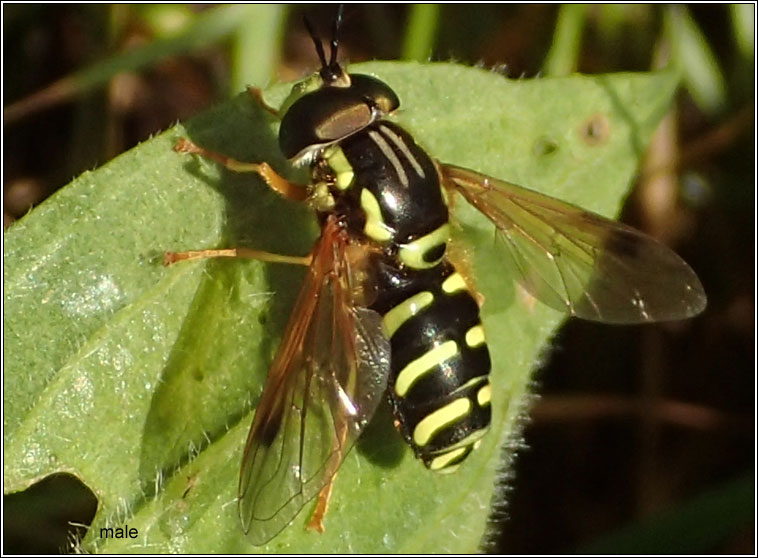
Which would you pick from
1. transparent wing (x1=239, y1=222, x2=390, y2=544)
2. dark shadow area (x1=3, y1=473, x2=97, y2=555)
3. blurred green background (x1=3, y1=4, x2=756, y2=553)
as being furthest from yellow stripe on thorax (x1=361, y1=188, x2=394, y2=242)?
Result: dark shadow area (x1=3, y1=473, x2=97, y2=555)

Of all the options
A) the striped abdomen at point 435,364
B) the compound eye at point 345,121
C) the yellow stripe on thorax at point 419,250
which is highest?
the compound eye at point 345,121

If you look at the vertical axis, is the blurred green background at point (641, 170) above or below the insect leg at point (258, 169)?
below

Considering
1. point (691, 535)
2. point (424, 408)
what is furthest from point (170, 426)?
point (691, 535)

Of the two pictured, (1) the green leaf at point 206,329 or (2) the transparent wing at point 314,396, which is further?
(1) the green leaf at point 206,329

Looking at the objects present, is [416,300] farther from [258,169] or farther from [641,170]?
[641,170]

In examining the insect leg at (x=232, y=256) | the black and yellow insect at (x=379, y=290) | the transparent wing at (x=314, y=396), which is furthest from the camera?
the insect leg at (x=232, y=256)

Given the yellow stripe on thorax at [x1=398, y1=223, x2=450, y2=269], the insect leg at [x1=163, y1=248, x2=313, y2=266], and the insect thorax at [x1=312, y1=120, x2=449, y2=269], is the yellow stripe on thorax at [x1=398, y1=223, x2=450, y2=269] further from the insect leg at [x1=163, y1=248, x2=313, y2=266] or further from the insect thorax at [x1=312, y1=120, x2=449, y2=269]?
the insect leg at [x1=163, y1=248, x2=313, y2=266]

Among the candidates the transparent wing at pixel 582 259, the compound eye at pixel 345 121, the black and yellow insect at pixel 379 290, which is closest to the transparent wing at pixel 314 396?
the black and yellow insect at pixel 379 290

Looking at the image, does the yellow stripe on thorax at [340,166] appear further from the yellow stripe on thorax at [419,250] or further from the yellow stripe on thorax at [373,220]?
the yellow stripe on thorax at [419,250]

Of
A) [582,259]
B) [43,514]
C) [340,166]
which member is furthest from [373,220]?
[43,514]
